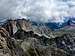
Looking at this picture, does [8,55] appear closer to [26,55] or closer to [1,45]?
[1,45]

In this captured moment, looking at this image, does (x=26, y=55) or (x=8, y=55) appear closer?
(x=8, y=55)

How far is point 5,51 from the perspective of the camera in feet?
207

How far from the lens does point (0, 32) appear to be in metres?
76.1

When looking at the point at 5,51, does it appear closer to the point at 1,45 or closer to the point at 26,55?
the point at 1,45

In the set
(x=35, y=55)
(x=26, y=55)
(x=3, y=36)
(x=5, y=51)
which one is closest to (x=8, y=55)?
(x=5, y=51)

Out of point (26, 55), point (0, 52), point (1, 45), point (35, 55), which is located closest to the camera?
point (0, 52)

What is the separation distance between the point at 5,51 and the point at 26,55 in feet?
234

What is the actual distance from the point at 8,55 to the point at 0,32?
1336 centimetres

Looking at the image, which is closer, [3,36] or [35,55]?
[3,36]

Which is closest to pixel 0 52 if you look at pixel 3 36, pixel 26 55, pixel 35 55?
pixel 3 36

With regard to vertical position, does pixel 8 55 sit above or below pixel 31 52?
above

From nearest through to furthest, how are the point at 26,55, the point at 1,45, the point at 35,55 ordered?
the point at 1,45
the point at 26,55
the point at 35,55

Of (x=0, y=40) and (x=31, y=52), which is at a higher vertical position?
(x=0, y=40)

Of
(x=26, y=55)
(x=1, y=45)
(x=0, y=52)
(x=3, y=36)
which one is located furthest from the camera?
(x=26, y=55)
